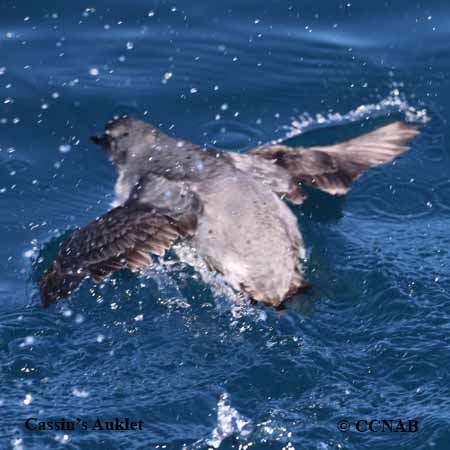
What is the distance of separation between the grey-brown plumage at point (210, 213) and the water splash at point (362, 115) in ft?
3.00

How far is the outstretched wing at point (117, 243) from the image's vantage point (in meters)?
7.34

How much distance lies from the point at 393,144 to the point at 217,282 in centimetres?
223

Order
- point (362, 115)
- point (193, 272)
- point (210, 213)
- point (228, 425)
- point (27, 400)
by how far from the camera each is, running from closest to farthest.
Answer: point (228, 425) → point (27, 400) → point (210, 213) → point (193, 272) → point (362, 115)

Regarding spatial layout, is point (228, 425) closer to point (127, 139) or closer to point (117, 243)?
point (117, 243)

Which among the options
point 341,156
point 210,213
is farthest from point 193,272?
point 341,156

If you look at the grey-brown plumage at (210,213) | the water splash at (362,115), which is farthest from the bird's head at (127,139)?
the water splash at (362,115)

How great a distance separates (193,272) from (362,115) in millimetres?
2731

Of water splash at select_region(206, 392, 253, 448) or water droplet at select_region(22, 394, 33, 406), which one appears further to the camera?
water droplet at select_region(22, 394, 33, 406)

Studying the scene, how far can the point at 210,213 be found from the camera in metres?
7.72

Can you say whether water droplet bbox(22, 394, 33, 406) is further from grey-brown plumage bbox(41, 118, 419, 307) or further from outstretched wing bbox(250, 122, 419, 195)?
outstretched wing bbox(250, 122, 419, 195)

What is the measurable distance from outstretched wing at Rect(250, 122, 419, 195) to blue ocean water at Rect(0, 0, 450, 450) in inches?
7.3

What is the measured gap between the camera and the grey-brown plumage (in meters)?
7.36

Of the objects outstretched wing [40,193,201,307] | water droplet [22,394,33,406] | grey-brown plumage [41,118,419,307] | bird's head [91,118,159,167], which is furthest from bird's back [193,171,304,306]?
water droplet [22,394,33,406]

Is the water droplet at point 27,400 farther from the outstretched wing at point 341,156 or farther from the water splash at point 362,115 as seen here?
the water splash at point 362,115
